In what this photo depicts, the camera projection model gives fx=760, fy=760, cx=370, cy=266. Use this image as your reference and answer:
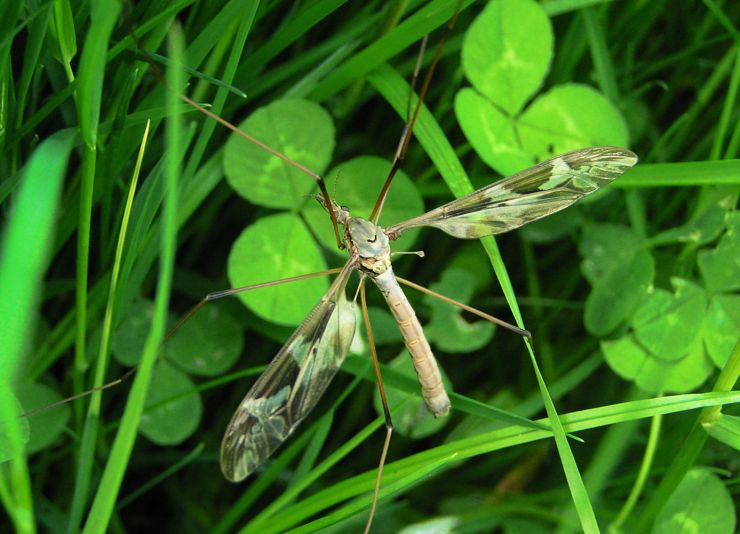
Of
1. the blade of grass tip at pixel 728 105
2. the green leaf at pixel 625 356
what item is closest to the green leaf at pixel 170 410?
the green leaf at pixel 625 356

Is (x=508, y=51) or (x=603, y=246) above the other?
(x=508, y=51)

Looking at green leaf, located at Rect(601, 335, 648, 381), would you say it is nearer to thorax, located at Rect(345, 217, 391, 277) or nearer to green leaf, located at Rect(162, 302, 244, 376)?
thorax, located at Rect(345, 217, 391, 277)

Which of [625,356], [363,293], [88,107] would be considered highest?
[88,107]

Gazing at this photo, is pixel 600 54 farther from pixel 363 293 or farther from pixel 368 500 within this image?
pixel 368 500

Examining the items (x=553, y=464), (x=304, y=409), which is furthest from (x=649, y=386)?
(x=304, y=409)

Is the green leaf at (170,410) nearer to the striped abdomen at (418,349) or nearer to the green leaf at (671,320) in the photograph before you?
the striped abdomen at (418,349)

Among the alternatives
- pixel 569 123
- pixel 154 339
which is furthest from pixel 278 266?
Result: pixel 154 339
